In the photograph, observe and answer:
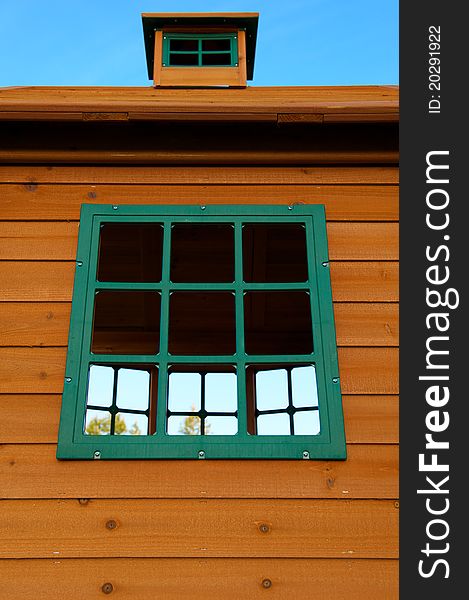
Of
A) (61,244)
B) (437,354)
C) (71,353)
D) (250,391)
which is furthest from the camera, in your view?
(250,391)

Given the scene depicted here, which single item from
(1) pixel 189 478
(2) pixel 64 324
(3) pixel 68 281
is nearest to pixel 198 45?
(3) pixel 68 281

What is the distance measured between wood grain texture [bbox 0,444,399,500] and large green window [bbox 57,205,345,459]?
0.04 metres

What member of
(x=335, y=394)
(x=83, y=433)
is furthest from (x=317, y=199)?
(x=83, y=433)

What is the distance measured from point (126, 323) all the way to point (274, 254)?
4.48 feet

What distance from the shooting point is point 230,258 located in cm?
397

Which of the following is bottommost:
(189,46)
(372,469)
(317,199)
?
(372,469)

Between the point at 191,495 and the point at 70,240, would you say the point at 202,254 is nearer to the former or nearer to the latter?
the point at 70,240

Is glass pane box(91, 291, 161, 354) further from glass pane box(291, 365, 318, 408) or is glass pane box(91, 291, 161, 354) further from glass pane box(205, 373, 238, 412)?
glass pane box(291, 365, 318, 408)

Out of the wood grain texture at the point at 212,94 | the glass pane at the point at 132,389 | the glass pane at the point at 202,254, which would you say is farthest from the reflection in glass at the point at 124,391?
the wood grain texture at the point at 212,94

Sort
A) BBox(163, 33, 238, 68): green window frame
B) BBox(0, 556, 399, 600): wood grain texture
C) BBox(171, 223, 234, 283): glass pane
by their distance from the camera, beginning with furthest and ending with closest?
BBox(163, 33, 238, 68): green window frame < BBox(171, 223, 234, 283): glass pane < BBox(0, 556, 399, 600): wood grain texture

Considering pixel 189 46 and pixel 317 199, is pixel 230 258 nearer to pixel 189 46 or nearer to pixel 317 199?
pixel 317 199

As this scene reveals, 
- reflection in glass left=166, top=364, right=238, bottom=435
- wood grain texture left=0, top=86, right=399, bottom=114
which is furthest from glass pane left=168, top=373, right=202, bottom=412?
wood grain texture left=0, top=86, right=399, bottom=114

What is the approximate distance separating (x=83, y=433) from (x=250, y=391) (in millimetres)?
2197

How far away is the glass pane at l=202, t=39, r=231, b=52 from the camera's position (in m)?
4.59
